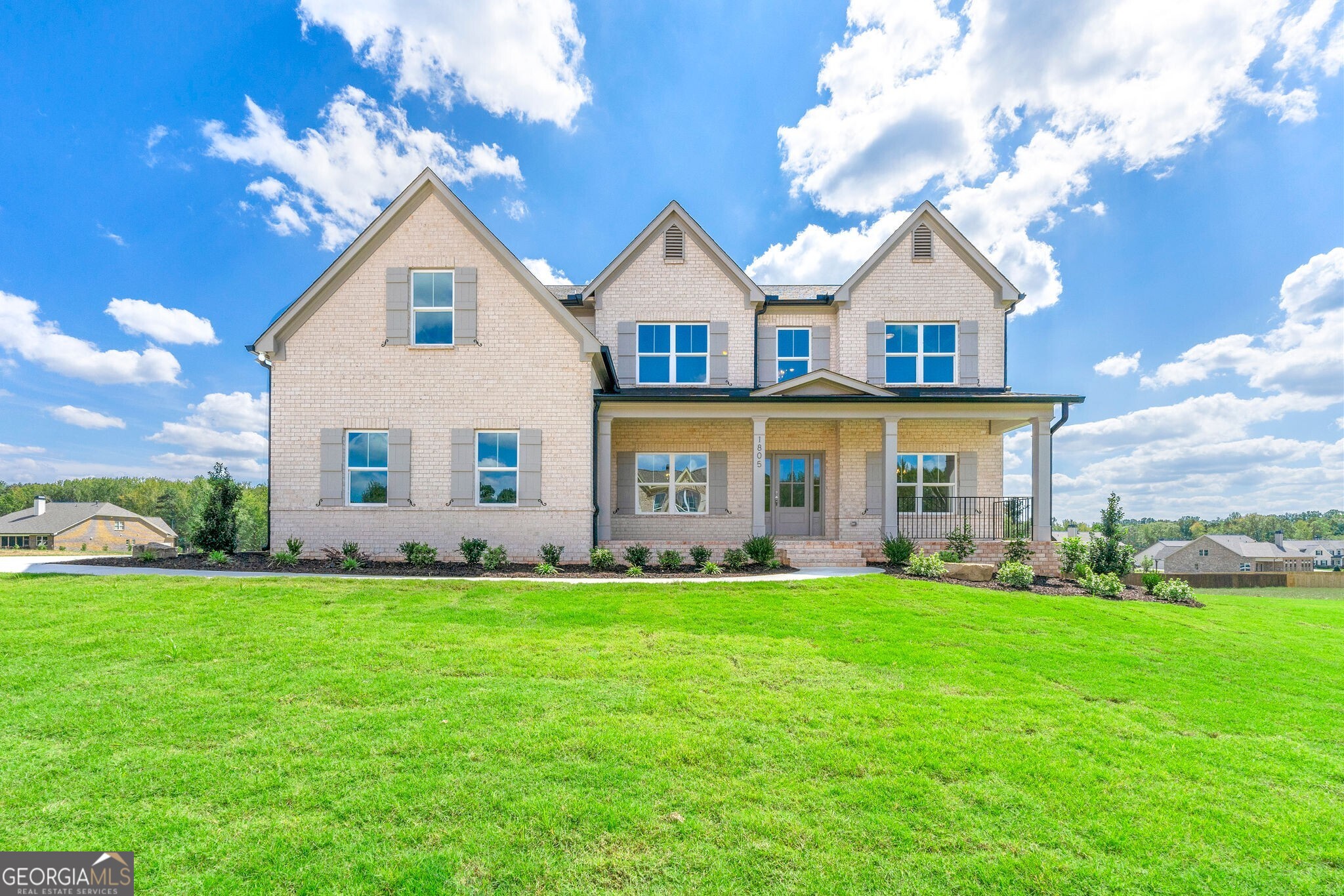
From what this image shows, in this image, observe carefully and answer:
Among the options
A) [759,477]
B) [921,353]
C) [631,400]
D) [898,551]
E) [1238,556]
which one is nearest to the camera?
[898,551]

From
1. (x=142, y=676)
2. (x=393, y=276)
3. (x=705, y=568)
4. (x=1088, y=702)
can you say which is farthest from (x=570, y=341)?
(x=1088, y=702)

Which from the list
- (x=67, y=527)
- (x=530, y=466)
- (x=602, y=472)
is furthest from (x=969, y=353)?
(x=67, y=527)

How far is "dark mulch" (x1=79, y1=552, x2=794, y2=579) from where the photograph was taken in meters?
10.8

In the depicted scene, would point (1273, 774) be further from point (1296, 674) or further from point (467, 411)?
point (467, 411)

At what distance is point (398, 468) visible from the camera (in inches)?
496

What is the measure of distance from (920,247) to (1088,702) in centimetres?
1369

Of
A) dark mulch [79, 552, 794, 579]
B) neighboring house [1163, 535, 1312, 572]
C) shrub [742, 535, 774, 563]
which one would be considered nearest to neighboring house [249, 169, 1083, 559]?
dark mulch [79, 552, 794, 579]

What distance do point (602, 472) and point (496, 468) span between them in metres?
2.43

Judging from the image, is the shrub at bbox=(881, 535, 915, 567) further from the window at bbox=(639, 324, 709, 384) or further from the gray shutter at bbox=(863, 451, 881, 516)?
the window at bbox=(639, 324, 709, 384)

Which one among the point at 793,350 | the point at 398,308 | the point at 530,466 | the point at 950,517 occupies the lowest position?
the point at 950,517

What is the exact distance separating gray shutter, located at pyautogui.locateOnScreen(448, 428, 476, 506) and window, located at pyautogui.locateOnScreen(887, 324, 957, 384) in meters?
11.2

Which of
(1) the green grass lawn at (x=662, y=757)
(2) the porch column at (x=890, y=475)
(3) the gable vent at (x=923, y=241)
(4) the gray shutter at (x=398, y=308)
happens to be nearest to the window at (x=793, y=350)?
(2) the porch column at (x=890, y=475)

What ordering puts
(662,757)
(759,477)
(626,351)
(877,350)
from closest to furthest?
(662,757) → (759,477) → (626,351) → (877,350)

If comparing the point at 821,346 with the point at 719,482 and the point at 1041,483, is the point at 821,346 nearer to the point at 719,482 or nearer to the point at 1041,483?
the point at 719,482
